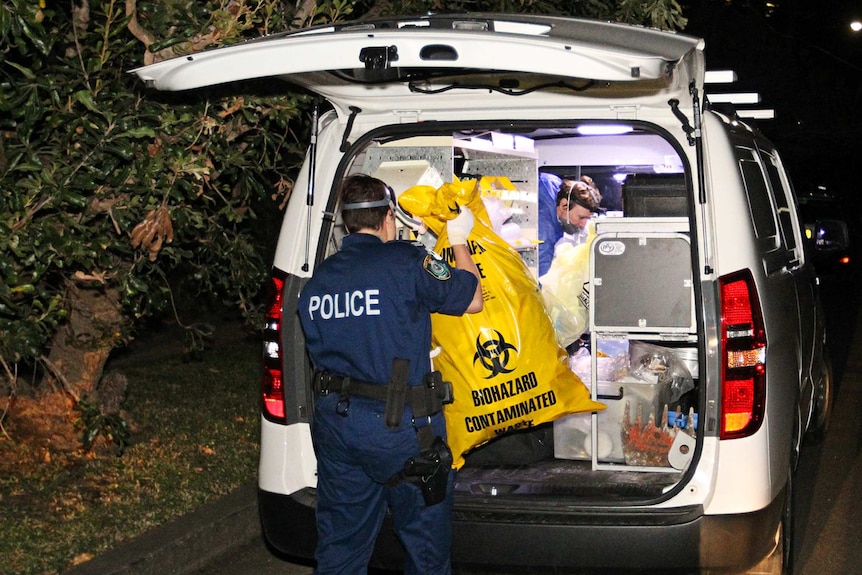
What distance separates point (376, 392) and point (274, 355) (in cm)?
75

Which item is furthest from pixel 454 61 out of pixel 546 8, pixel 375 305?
pixel 546 8

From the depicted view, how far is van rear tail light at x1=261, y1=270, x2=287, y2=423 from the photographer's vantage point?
441 cm

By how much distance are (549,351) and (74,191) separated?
2.02m

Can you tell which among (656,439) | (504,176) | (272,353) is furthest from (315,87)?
(656,439)

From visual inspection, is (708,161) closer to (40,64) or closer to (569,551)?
(569,551)

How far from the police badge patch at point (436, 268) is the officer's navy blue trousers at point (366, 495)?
47 cm

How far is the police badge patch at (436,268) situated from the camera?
3873 millimetres

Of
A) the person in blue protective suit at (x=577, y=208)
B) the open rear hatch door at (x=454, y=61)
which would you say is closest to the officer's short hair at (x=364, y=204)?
the open rear hatch door at (x=454, y=61)

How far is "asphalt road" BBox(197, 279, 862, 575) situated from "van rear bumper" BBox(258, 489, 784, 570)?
119 cm

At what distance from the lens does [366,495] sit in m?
3.92

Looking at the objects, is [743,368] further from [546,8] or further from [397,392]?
[546,8]

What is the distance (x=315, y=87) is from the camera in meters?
4.33

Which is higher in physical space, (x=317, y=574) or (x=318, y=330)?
(x=318, y=330)

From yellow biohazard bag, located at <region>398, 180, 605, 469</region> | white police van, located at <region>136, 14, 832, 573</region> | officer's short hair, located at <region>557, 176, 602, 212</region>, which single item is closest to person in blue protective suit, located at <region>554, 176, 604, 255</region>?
officer's short hair, located at <region>557, 176, 602, 212</region>
